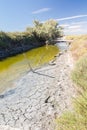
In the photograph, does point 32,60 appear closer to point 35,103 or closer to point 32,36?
point 35,103

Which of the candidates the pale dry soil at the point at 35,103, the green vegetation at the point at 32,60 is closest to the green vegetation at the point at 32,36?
the green vegetation at the point at 32,60

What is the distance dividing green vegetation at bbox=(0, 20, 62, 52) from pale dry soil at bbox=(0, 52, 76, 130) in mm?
30019

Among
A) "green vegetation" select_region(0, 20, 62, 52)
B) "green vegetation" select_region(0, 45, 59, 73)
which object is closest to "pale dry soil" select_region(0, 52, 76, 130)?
"green vegetation" select_region(0, 45, 59, 73)

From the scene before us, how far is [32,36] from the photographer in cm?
6475

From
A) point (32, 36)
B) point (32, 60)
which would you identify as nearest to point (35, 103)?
point (32, 60)

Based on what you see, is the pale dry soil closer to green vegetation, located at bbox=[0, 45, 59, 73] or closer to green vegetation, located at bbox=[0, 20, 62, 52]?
green vegetation, located at bbox=[0, 45, 59, 73]

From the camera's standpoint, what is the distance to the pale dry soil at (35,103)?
10.1 metres

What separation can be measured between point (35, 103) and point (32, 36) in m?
53.6

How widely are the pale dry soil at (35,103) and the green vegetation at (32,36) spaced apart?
98.5 ft

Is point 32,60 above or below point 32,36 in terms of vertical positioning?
above

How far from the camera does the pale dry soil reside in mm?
10059

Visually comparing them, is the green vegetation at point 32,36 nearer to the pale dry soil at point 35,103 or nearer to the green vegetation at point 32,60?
the green vegetation at point 32,60

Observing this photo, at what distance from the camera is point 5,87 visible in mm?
16922

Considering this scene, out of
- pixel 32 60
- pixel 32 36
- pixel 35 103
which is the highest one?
pixel 35 103
